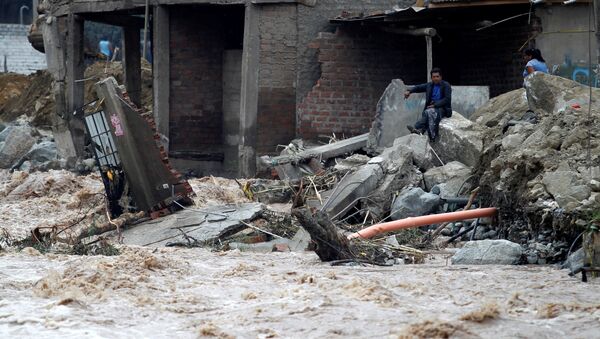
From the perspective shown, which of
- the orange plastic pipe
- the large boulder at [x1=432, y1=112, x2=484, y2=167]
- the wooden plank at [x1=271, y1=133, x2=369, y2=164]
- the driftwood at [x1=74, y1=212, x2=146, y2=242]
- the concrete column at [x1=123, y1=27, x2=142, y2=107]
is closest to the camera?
the orange plastic pipe

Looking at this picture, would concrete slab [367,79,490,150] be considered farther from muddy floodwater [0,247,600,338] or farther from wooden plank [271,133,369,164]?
muddy floodwater [0,247,600,338]

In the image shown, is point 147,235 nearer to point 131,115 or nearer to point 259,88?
point 131,115

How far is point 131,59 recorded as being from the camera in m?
19.8

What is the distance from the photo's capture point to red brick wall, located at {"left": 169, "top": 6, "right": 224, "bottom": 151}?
57.7 ft

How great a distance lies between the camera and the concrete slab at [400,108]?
580 inches

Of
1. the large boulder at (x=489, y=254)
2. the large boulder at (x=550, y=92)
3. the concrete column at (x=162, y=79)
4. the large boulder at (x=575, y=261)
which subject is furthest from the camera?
the concrete column at (x=162, y=79)

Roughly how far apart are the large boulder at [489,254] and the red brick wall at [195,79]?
9163 millimetres

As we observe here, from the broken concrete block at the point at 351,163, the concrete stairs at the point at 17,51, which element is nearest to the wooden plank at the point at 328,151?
the broken concrete block at the point at 351,163

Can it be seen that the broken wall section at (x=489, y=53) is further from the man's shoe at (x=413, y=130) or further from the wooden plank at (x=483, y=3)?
the man's shoe at (x=413, y=130)

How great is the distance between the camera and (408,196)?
38.9 feet

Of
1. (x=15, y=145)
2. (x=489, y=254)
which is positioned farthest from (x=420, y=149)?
(x=15, y=145)

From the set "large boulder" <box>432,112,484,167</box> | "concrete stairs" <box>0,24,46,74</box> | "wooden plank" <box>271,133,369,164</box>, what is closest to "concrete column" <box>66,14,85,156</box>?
"wooden plank" <box>271,133,369,164</box>

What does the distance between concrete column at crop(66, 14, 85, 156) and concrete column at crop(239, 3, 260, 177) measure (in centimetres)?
Answer: 359

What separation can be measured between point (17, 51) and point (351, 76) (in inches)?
795
